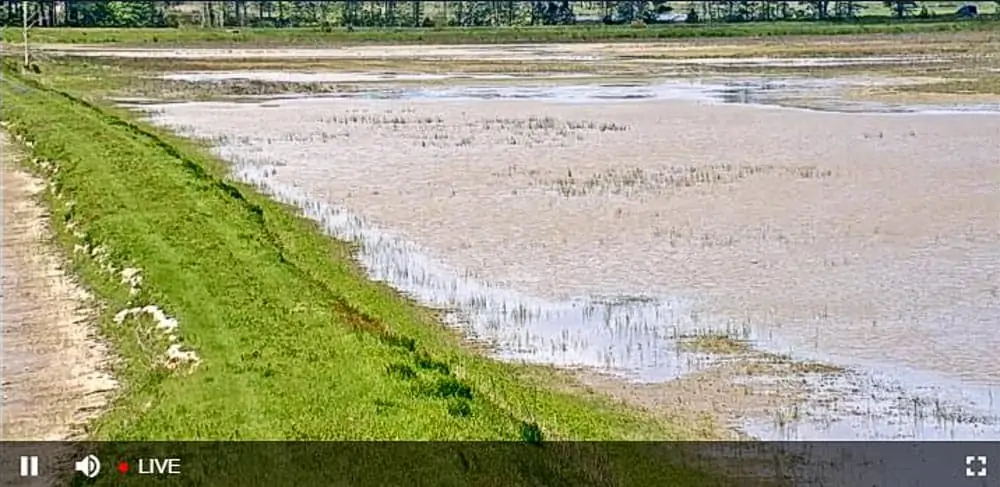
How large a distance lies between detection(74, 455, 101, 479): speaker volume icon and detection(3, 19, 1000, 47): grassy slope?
9493 centimetres

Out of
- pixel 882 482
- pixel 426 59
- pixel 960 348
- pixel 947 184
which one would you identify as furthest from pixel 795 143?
pixel 426 59

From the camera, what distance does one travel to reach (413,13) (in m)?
141

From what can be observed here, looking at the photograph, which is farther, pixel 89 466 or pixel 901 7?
pixel 901 7

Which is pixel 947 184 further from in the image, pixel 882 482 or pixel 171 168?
pixel 882 482

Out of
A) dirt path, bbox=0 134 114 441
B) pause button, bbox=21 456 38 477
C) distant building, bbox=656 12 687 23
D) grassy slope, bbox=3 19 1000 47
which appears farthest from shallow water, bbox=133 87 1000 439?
distant building, bbox=656 12 687 23

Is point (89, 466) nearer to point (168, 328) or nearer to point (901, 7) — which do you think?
point (168, 328)

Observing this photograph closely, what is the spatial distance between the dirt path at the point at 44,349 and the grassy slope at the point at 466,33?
8600 centimetres

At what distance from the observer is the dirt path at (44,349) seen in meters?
10.5

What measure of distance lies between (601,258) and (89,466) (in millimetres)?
10561

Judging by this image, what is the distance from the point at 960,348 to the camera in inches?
537

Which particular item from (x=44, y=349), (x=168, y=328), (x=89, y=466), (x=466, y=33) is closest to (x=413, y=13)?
(x=466, y=33)

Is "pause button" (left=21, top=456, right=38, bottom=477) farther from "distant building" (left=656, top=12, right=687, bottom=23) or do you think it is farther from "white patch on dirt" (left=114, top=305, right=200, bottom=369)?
"distant building" (left=656, top=12, right=687, bottom=23)

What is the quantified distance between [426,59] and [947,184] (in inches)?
2269

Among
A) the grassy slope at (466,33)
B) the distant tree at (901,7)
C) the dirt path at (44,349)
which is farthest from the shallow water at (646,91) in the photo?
the distant tree at (901,7)
